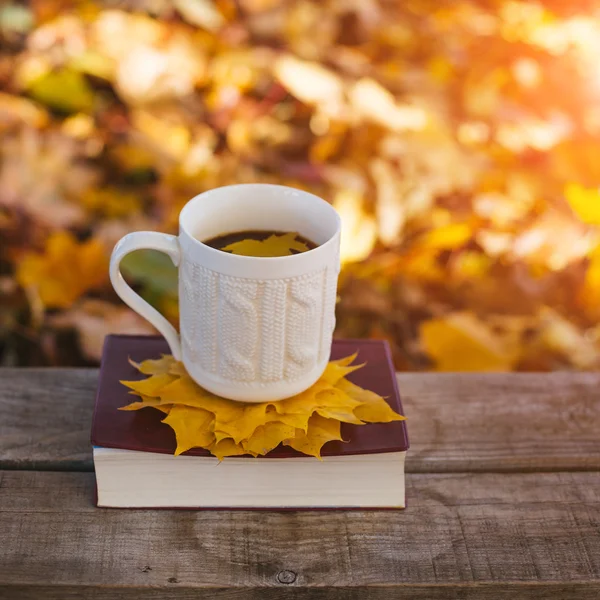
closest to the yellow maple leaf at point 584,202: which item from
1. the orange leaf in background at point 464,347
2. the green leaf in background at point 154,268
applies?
the orange leaf in background at point 464,347

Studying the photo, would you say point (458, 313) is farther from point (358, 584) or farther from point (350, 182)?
point (358, 584)

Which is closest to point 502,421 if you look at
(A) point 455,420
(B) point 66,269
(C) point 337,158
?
(A) point 455,420

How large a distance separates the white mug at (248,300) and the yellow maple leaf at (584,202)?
873 millimetres

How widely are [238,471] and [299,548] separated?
0.08m

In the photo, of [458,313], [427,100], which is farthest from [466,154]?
[458,313]

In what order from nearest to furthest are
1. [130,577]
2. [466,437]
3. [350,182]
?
[130,577] → [466,437] → [350,182]

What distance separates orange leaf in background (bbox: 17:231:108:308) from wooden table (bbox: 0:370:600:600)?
0.44 metres

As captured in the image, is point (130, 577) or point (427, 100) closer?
point (130, 577)

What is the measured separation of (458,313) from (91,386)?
0.72 m

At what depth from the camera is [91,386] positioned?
747mm

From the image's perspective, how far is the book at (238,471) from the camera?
0.60 meters

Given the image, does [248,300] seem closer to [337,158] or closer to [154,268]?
[154,268]

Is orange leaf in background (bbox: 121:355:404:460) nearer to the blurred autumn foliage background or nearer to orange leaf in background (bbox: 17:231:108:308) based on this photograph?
the blurred autumn foliage background

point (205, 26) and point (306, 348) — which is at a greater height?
point (306, 348)
